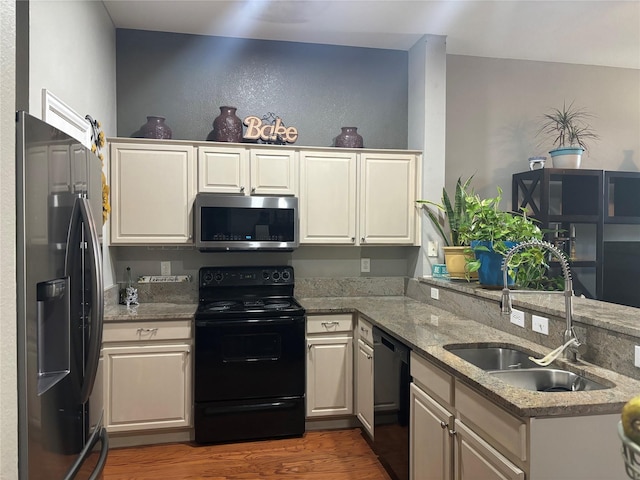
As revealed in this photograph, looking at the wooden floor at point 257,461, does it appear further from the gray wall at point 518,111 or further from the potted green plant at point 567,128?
the potted green plant at point 567,128

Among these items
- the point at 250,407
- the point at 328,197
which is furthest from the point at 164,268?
the point at 328,197

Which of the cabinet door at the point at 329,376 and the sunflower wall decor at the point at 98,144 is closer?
the sunflower wall decor at the point at 98,144

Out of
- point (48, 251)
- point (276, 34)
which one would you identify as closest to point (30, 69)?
point (48, 251)

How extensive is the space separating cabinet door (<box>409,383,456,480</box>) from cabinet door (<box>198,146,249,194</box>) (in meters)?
1.87

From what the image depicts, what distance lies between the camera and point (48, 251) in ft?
4.12

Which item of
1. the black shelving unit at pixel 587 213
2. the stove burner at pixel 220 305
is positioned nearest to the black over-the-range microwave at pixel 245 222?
the stove burner at pixel 220 305

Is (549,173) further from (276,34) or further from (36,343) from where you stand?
(36,343)

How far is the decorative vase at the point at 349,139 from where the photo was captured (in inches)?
138

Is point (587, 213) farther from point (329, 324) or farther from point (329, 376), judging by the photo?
point (329, 376)

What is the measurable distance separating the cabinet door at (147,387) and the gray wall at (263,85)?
5.28ft

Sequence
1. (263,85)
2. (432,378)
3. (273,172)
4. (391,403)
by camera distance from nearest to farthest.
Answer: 1. (432,378)
2. (391,403)
3. (273,172)
4. (263,85)

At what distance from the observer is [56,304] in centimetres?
133

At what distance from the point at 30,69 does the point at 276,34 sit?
78.6 inches

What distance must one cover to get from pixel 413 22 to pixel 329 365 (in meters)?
2.50
